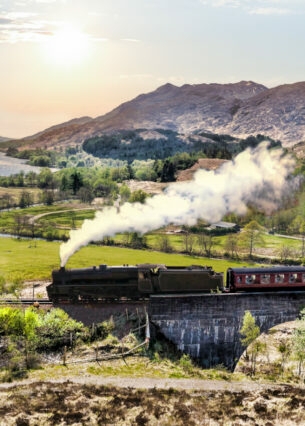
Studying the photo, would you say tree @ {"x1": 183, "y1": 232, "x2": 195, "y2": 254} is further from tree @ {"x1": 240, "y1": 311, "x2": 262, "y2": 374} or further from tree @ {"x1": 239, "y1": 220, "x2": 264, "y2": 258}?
tree @ {"x1": 240, "y1": 311, "x2": 262, "y2": 374}

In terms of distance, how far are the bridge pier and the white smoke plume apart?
384 inches

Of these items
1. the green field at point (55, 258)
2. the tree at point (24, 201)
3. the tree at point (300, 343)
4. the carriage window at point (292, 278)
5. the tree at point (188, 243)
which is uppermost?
the tree at point (24, 201)

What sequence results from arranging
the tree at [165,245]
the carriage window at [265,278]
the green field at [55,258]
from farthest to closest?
the tree at [165,245] < the green field at [55,258] < the carriage window at [265,278]

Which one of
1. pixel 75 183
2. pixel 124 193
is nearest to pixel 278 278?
pixel 124 193

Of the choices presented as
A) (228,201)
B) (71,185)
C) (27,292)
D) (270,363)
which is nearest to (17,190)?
(71,185)

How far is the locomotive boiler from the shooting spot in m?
48.5

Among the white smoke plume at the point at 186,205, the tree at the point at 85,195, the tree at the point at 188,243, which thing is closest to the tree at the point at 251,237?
the white smoke plume at the point at 186,205

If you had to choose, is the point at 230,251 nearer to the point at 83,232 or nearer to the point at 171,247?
the point at 171,247

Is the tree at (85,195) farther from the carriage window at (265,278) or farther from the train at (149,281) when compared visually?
the carriage window at (265,278)

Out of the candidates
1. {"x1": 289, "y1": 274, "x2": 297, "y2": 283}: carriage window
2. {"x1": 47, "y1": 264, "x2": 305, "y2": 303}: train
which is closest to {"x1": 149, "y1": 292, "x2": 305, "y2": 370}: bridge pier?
{"x1": 47, "y1": 264, "x2": 305, "y2": 303}: train

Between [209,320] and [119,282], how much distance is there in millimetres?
8874

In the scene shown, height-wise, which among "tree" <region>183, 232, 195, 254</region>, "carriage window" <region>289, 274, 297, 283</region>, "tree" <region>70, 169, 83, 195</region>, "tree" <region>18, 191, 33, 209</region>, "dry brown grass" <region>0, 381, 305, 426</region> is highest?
"tree" <region>70, 169, 83, 195</region>

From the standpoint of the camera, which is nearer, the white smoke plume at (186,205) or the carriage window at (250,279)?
the carriage window at (250,279)

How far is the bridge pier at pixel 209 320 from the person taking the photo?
158 ft
